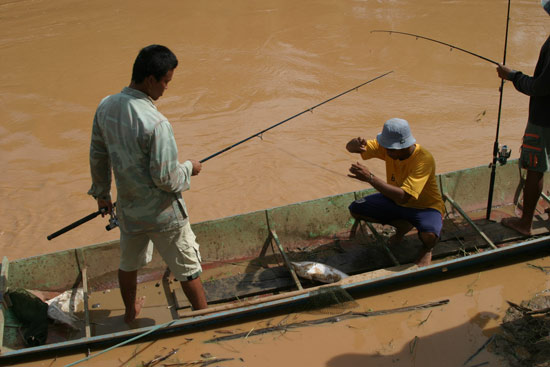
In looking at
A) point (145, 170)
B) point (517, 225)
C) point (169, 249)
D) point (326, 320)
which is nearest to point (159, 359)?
point (169, 249)

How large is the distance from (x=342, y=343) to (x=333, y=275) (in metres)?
0.58

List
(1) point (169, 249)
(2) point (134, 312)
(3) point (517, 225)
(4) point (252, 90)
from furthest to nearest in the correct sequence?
(4) point (252, 90) → (3) point (517, 225) → (2) point (134, 312) → (1) point (169, 249)

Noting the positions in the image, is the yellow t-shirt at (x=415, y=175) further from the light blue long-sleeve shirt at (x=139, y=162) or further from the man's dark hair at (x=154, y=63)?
the man's dark hair at (x=154, y=63)

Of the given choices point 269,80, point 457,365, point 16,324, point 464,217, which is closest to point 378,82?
point 269,80

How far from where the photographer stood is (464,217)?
512cm

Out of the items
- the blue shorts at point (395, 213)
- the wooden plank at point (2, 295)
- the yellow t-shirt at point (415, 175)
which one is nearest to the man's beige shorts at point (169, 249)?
the wooden plank at point (2, 295)

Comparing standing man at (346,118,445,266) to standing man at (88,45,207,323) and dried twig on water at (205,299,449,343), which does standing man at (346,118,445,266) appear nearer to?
dried twig on water at (205,299,449,343)

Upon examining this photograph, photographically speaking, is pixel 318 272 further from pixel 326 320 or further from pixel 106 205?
pixel 106 205

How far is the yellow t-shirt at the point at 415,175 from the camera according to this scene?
4289 mm

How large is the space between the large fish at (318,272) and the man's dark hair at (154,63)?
2.21m

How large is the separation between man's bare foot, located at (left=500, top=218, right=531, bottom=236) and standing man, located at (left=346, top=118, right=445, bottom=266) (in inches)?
42.3

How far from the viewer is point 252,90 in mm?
8875

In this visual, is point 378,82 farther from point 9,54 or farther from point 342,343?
point 9,54

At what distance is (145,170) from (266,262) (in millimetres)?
2057
